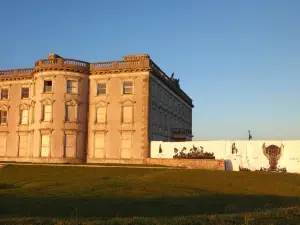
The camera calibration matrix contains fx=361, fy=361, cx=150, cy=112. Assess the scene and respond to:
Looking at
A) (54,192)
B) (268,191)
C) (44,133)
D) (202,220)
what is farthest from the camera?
(44,133)

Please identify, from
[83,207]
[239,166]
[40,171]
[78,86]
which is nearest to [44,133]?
[78,86]

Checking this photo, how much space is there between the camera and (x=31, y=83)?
49.8m

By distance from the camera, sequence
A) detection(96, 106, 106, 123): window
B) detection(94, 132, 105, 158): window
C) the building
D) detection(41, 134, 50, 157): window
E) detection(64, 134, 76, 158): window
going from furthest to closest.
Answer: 1. detection(96, 106, 106, 123): window
2. detection(94, 132, 105, 158): window
3. detection(41, 134, 50, 157): window
4. detection(64, 134, 76, 158): window
5. the building

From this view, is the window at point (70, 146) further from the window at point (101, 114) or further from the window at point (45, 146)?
the window at point (101, 114)

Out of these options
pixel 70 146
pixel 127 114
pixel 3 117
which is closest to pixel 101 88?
pixel 127 114

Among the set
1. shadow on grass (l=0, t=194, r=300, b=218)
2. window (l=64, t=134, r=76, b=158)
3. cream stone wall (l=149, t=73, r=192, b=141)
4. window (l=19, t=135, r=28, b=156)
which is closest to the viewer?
shadow on grass (l=0, t=194, r=300, b=218)

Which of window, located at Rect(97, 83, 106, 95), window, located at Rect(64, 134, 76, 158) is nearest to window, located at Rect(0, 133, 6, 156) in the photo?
window, located at Rect(64, 134, 76, 158)

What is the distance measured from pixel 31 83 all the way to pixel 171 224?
4353 centimetres

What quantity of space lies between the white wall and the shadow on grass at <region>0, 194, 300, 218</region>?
17.5 meters

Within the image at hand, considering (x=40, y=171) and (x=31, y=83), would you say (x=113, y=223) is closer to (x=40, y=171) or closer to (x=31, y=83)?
(x=40, y=171)

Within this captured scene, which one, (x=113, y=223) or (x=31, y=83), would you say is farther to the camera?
(x=31, y=83)

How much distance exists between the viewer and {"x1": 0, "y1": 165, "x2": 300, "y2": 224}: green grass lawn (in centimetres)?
1176

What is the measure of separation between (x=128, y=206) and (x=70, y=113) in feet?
97.4

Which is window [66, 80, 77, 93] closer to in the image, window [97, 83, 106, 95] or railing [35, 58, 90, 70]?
→ railing [35, 58, 90, 70]
